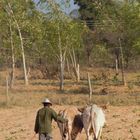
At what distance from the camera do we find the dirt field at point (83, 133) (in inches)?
649

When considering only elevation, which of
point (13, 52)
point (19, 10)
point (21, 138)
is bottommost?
point (21, 138)

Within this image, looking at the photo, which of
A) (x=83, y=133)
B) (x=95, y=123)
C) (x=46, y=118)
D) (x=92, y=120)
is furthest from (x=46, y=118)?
(x=83, y=133)

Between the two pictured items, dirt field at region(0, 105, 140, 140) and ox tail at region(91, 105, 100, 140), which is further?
dirt field at region(0, 105, 140, 140)

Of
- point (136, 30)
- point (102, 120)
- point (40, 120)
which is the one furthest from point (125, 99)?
point (40, 120)

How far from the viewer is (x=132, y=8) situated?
32312 mm

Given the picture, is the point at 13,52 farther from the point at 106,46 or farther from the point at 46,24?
the point at 106,46

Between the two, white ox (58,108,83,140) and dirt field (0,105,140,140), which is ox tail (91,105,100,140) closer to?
white ox (58,108,83,140)

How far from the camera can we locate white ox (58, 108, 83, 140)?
1393 cm

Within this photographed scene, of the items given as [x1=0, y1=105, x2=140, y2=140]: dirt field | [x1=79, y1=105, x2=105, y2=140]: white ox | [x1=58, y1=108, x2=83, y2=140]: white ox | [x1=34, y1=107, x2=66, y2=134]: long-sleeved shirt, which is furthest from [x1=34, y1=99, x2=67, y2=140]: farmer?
[x1=0, y1=105, x2=140, y2=140]: dirt field

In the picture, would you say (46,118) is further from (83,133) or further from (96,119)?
(83,133)

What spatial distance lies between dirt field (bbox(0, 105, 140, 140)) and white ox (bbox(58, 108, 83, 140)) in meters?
1.64

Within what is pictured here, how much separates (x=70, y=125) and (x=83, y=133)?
9.14ft

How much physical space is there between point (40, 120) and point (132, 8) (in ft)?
68.1

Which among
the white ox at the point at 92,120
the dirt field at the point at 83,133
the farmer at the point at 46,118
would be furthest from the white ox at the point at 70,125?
the dirt field at the point at 83,133
